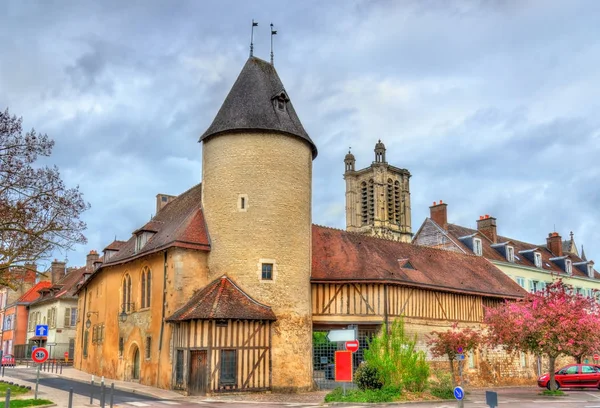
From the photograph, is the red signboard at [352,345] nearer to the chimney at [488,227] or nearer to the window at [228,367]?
the window at [228,367]

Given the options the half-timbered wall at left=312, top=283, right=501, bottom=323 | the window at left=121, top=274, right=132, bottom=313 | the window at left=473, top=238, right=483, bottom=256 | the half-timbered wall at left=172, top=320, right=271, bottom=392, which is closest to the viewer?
the half-timbered wall at left=172, top=320, right=271, bottom=392

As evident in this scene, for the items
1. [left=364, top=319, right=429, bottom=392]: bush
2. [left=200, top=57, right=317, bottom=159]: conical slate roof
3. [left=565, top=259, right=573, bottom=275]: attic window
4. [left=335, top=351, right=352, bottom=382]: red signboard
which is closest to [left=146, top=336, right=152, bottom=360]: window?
[left=200, top=57, right=317, bottom=159]: conical slate roof

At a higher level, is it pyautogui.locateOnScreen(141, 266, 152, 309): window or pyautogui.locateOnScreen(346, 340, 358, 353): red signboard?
pyautogui.locateOnScreen(141, 266, 152, 309): window

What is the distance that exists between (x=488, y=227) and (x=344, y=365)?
88.3 ft

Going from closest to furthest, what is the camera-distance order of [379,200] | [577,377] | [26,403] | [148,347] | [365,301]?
1. [26,403]
2. [148,347]
3. [365,301]
4. [577,377]
5. [379,200]

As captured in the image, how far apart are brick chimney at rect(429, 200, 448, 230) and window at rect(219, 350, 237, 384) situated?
2253 centimetres

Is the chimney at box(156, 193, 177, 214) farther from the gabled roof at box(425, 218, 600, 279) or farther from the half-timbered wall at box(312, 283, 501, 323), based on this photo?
the gabled roof at box(425, 218, 600, 279)

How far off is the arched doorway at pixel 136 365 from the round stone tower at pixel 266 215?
530 cm

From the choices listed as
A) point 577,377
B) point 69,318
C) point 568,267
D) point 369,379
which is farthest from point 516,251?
point 69,318

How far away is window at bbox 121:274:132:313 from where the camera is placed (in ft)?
86.9

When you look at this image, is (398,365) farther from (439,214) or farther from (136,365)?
(439,214)

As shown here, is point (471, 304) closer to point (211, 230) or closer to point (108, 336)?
point (211, 230)

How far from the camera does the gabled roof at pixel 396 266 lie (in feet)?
84.4

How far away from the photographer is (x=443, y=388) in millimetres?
20188
